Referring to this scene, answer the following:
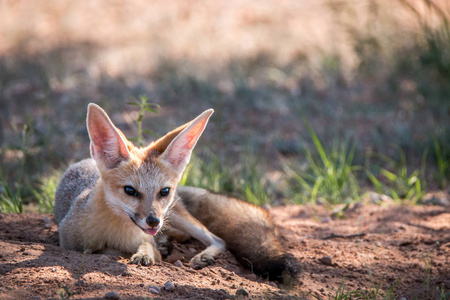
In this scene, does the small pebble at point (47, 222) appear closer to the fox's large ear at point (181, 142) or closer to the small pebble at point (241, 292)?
the fox's large ear at point (181, 142)

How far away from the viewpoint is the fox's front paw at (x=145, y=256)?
11.1ft

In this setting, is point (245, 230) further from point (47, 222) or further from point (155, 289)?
point (47, 222)

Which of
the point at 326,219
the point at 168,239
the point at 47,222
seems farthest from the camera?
the point at 326,219

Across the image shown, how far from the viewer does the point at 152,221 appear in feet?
10.1

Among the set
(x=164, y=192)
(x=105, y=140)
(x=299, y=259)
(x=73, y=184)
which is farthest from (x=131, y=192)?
(x=299, y=259)

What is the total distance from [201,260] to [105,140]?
3.71 ft

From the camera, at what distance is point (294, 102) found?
8484 millimetres

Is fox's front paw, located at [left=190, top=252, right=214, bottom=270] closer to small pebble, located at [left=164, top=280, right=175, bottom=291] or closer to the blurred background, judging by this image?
small pebble, located at [left=164, top=280, right=175, bottom=291]

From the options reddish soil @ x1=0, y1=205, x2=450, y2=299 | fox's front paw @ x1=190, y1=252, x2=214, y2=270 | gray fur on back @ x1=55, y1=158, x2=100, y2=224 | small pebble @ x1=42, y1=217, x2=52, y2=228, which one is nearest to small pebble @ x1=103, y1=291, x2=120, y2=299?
reddish soil @ x1=0, y1=205, x2=450, y2=299

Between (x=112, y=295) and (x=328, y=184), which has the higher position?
(x=112, y=295)

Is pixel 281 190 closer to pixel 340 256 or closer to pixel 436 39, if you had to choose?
pixel 340 256

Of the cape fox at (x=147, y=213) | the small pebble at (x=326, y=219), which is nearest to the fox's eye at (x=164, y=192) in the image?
the cape fox at (x=147, y=213)

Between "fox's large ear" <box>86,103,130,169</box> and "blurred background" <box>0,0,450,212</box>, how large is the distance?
838 millimetres

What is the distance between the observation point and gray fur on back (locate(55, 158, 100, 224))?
160 inches
